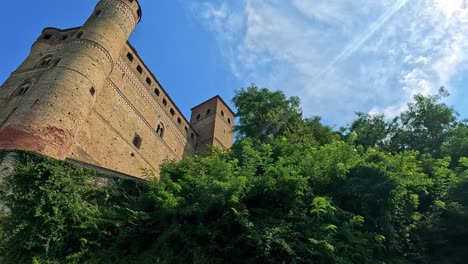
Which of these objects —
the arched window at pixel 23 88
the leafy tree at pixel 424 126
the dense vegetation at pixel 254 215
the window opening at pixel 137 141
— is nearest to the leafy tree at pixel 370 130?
the leafy tree at pixel 424 126

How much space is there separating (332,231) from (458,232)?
370 centimetres

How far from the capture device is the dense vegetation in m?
8.38

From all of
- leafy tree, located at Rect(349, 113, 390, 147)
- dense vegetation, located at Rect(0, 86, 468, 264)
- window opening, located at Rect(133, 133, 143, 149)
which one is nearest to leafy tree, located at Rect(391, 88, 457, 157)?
leafy tree, located at Rect(349, 113, 390, 147)

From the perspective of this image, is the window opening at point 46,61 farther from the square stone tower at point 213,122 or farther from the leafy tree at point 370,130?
the leafy tree at point 370,130

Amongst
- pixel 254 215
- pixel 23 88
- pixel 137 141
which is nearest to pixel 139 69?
pixel 137 141

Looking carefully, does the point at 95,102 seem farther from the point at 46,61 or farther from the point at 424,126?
the point at 424,126

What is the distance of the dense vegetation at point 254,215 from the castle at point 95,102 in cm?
341

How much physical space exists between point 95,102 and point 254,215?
44.7 ft

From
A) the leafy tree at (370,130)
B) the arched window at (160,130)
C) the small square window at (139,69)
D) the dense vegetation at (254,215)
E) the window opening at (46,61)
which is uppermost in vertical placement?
the small square window at (139,69)

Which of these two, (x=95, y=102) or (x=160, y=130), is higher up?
(x=160, y=130)

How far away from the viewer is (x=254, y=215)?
9.12m

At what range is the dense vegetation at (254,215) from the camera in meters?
8.38

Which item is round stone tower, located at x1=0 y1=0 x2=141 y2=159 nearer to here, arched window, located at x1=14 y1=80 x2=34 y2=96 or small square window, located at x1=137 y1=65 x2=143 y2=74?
arched window, located at x1=14 y1=80 x2=34 y2=96

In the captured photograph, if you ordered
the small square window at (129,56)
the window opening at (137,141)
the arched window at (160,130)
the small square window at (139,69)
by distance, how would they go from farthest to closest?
the arched window at (160,130)
the small square window at (139,69)
the small square window at (129,56)
the window opening at (137,141)
